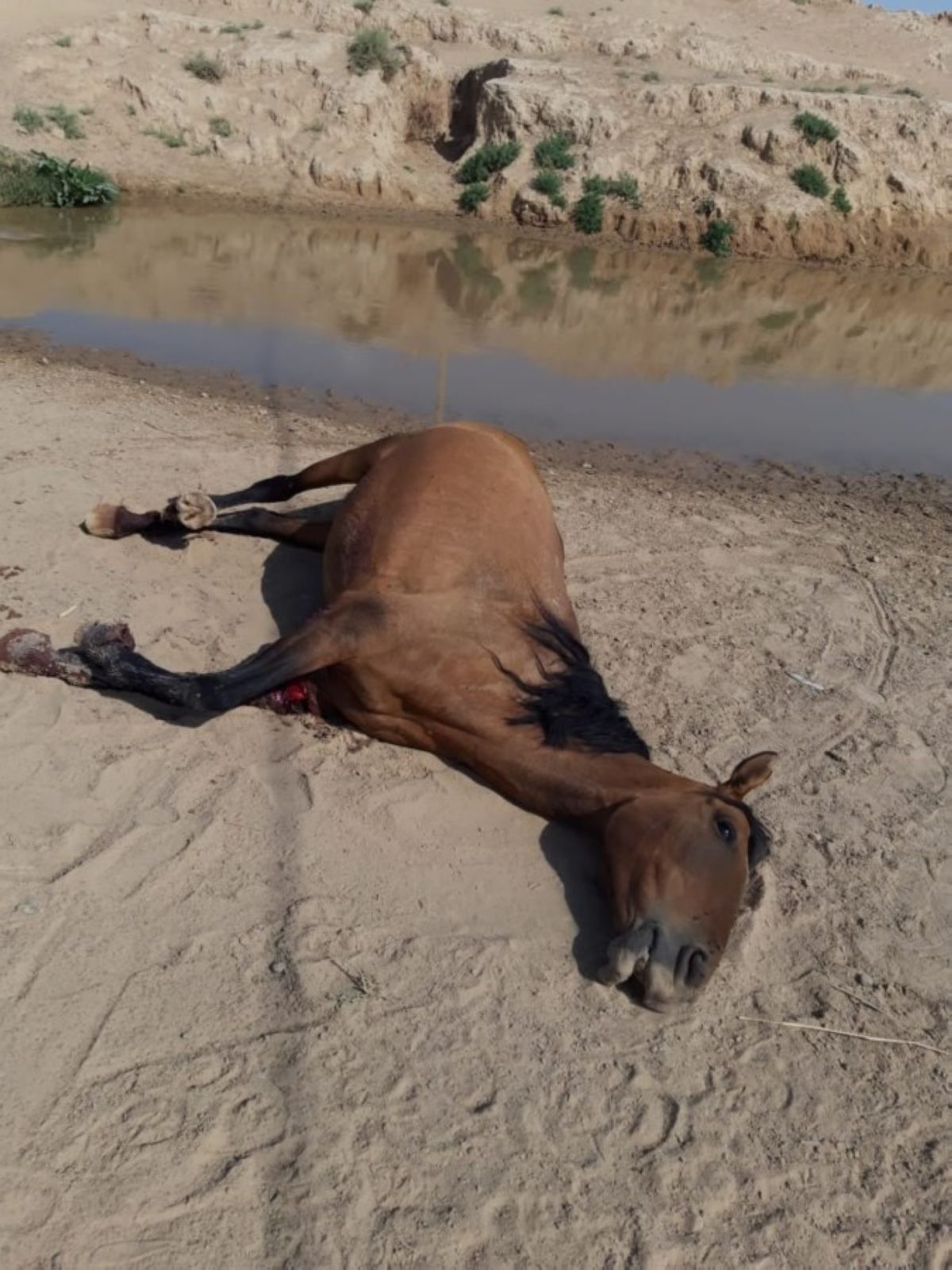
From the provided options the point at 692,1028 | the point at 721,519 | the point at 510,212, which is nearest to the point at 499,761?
the point at 692,1028

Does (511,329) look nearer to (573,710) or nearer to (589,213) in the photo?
(573,710)

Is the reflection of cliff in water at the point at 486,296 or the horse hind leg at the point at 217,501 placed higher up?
the horse hind leg at the point at 217,501

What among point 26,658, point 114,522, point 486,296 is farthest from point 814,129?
point 26,658

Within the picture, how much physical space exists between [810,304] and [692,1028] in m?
15.7

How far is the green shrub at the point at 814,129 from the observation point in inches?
851

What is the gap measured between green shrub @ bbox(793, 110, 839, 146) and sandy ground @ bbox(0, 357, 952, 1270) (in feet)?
68.0

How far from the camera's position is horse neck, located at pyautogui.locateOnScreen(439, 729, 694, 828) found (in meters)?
3.31

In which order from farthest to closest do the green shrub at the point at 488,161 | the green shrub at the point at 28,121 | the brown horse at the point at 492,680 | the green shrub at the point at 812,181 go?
the green shrub at the point at 488,161 < the green shrub at the point at 812,181 < the green shrub at the point at 28,121 < the brown horse at the point at 492,680

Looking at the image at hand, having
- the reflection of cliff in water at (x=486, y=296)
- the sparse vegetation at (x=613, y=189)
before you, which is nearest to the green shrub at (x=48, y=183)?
the reflection of cliff in water at (x=486, y=296)

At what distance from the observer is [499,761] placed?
3531 millimetres

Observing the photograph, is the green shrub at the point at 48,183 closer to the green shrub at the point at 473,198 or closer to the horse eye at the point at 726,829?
the green shrub at the point at 473,198

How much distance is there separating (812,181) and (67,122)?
15452 mm

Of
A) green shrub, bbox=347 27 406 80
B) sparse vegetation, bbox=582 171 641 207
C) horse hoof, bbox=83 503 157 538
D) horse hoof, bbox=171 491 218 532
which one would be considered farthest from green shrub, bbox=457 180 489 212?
horse hoof, bbox=83 503 157 538

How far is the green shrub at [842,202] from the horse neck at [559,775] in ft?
70.0
